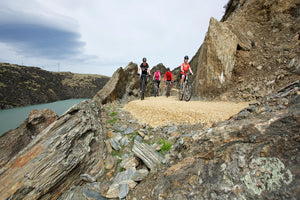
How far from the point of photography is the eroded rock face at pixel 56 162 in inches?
115

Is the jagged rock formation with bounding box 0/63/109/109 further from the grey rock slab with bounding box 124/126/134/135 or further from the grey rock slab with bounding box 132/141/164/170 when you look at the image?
the grey rock slab with bounding box 132/141/164/170

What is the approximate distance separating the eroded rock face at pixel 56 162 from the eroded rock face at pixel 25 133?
3.53m

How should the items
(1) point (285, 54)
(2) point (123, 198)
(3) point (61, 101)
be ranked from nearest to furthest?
(2) point (123, 198) → (1) point (285, 54) → (3) point (61, 101)

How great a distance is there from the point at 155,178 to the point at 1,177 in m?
3.49

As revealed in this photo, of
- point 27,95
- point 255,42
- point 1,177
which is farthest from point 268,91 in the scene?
point 27,95

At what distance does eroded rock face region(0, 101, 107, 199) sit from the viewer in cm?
293

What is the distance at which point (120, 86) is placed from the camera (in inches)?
554

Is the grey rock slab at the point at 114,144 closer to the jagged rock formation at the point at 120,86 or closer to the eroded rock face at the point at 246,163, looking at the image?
the eroded rock face at the point at 246,163

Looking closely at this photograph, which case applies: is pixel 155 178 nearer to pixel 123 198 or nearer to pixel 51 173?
pixel 123 198

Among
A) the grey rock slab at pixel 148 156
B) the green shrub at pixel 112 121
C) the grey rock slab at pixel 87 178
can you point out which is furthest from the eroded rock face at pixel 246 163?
the green shrub at pixel 112 121

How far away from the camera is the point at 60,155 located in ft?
11.0

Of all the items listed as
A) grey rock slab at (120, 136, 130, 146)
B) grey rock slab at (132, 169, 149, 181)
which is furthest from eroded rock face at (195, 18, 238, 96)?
grey rock slab at (132, 169, 149, 181)

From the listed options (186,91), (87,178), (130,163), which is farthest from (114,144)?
(186,91)

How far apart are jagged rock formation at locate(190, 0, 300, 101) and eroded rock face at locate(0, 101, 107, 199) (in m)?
8.21
